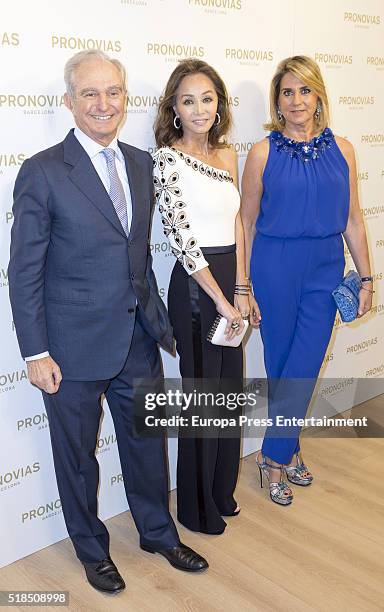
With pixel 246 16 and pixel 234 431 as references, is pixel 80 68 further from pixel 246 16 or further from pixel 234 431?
pixel 234 431

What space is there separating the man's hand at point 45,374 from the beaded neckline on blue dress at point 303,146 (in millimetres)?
1345

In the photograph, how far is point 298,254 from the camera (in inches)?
118

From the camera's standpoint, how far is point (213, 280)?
262cm

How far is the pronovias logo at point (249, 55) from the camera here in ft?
10.3

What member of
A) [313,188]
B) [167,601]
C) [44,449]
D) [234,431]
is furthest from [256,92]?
[167,601]

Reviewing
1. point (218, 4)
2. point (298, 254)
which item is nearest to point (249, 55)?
point (218, 4)

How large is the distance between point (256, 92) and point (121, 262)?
53.4 inches

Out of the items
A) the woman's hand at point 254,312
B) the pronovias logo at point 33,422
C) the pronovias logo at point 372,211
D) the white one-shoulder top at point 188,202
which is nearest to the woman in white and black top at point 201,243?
the white one-shoulder top at point 188,202

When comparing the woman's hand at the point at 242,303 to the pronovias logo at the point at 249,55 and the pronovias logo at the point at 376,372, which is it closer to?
the pronovias logo at the point at 249,55

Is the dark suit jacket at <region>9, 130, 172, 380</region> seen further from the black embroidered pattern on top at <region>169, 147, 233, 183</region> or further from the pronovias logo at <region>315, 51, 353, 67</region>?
the pronovias logo at <region>315, 51, 353, 67</region>

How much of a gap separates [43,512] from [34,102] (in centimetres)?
161

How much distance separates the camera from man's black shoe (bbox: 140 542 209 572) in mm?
2682

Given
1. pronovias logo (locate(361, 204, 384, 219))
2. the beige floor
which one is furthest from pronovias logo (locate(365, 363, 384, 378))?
the beige floor

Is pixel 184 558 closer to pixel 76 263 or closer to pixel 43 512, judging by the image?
pixel 43 512
